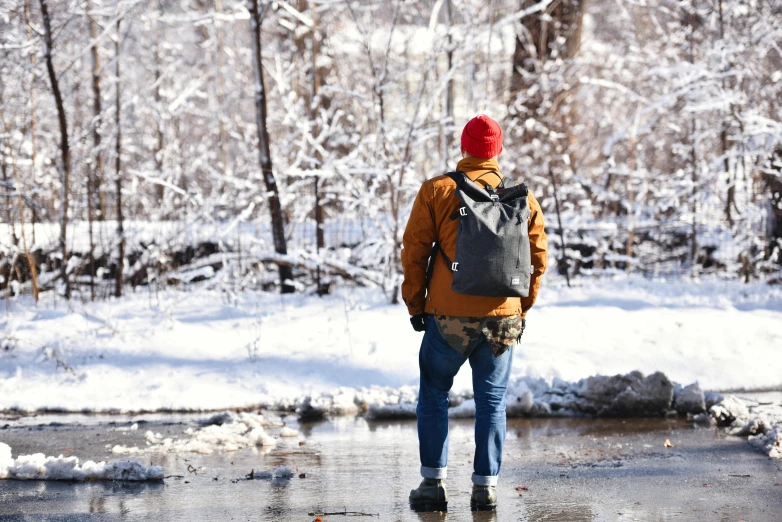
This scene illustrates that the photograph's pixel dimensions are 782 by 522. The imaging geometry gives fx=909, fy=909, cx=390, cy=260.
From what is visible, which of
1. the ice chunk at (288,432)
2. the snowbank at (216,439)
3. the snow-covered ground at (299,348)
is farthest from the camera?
the snow-covered ground at (299,348)

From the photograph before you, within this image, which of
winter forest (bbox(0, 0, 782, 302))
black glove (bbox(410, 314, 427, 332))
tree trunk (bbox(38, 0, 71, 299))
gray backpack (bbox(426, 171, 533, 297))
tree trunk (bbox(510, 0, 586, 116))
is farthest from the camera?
tree trunk (bbox(510, 0, 586, 116))

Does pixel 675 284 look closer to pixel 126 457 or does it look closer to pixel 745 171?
pixel 745 171

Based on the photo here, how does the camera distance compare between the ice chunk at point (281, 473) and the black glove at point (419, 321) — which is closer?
the black glove at point (419, 321)

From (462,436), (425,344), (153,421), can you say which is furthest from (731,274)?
(425,344)

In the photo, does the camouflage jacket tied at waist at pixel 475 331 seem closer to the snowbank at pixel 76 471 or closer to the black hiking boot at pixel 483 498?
the black hiking boot at pixel 483 498

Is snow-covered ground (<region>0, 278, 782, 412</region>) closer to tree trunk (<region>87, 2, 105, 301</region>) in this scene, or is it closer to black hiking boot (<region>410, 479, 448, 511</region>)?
tree trunk (<region>87, 2, 105, 301</region>)

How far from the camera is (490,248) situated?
4023 millimetres

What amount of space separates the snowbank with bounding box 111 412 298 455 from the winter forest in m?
4.23

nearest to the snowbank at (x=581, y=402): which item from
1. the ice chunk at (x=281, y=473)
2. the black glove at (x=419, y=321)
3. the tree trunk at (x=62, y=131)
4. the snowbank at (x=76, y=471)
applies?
the ice chunk at (x=281, y=473)

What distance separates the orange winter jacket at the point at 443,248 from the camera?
4160 mm

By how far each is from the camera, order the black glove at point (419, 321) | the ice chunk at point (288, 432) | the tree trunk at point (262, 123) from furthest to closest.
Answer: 1. the tree trunk at point (262, 123)
2. the ice chunk at point (288, 432)
3. the black glove at point (419, 321)

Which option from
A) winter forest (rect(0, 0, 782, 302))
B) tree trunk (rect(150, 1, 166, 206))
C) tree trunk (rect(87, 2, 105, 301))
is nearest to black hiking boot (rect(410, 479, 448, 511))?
winter forest (rect(0, 0, 782, 302))

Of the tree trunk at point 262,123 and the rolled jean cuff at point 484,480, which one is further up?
the tree trunk at point 262,123

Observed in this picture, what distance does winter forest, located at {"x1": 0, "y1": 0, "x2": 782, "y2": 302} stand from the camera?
1097 cm
